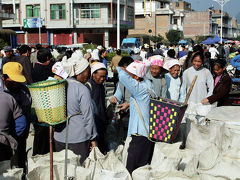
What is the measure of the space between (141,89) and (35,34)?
149ft

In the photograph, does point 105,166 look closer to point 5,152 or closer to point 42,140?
point 5,152

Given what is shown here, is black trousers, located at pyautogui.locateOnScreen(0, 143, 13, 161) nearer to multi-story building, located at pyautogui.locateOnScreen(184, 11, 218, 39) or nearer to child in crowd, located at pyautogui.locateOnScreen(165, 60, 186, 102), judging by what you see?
child in crowd, located at pyautogui.locateOnScreen(165, 60, 186, 102)

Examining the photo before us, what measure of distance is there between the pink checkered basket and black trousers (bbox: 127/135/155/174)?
0.15 meters

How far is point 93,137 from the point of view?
3.91 meters

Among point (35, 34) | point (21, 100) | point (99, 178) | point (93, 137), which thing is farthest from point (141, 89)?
point (35, 34)

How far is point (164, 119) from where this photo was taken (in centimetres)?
363

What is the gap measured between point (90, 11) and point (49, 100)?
42188mm

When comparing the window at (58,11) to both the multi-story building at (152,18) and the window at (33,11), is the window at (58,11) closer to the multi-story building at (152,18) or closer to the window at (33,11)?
the window at (33,11)

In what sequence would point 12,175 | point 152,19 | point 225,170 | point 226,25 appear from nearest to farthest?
point 12,175
point 225,170
point 152,19
point 226,25

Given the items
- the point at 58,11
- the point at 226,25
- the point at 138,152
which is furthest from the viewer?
the point at 226,25

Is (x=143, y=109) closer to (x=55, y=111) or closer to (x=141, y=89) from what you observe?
(x=141, y=89)

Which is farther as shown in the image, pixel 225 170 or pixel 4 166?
pixel 225 170

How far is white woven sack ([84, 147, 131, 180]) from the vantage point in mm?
3238

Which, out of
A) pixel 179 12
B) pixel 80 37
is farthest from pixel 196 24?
pixel 80 37
